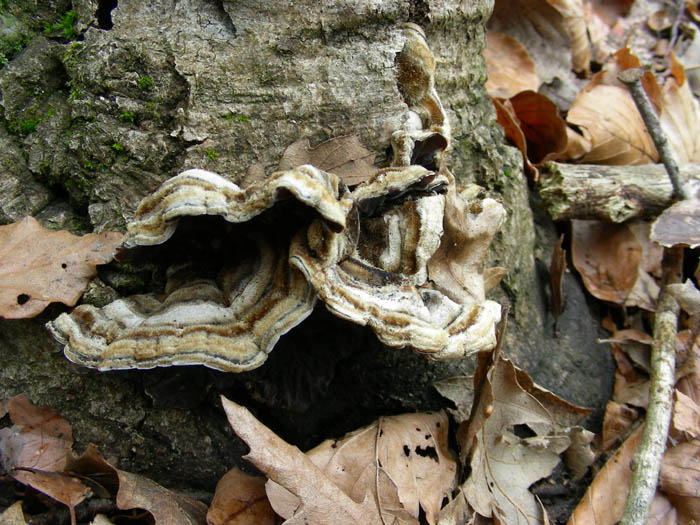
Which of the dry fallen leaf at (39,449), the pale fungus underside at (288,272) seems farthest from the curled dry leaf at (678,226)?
the dry fallen leaf at (39,449)

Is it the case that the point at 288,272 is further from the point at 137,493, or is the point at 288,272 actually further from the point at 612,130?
the point at 612,130

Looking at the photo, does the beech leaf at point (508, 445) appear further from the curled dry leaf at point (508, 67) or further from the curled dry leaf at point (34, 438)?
the curled dry leaf at point (508, 67)

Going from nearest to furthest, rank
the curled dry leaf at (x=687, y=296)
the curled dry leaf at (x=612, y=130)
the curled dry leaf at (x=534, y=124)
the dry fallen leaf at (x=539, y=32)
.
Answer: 1. the curled dry leaf at (x=687, y=296)
2. the curled dry leaf at (x=534, y=124)
3. the curled dry leaf at (x=612, y=130)
4. the dry fallen leaf at (x=539, y=32)

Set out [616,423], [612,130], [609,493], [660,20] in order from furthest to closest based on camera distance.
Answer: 1. [660,20]
2. [612,130]
3. [616,423]
4. [609,493]

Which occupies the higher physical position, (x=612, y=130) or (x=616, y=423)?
(x=612, y=130)

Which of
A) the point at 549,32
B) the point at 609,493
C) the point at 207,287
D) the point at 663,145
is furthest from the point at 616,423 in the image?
the point at 549,32

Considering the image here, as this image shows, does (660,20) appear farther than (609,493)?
Yes

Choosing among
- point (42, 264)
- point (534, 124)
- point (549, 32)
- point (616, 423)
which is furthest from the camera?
point (549, 32)
